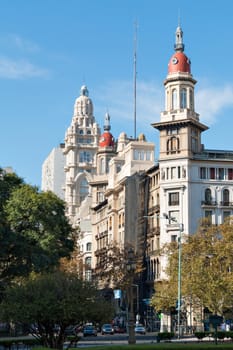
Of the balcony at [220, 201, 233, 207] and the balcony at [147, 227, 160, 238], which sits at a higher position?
the balcony at [220, 201, 233, 207]

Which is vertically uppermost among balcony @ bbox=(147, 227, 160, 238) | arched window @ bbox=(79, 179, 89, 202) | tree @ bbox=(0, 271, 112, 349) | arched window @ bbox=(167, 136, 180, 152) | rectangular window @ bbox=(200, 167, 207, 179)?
arched window @ bbox=(79, 179, 89, 202)

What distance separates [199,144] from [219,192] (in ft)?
25.7

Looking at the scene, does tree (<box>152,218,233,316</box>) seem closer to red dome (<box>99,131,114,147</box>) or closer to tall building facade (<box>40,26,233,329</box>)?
tall building facade (<box>40,26,233,329</box>)

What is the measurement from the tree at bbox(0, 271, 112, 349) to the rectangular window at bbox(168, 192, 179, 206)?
61187 mm

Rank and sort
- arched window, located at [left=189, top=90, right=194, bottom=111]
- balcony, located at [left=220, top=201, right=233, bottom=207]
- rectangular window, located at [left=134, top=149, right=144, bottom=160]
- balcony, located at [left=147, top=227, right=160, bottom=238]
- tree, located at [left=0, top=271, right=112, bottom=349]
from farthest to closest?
1. rectangular window, located at [left=134, top=149, right=144, bottom=160]
2. arched window, located at [left=189, top=90, right=194, bottom=111]
3. balcony, located at [left=147, top=227, right=160, bottom=238]
4. balcony, located at [left=220, top=201, right=233, bottom=207]
5. tree, located at [left=0, top=271, right=112, bottom=349]

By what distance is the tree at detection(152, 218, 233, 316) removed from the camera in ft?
244

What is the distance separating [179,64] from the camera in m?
105

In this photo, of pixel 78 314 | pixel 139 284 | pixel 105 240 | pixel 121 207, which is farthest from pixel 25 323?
pixel 105 240

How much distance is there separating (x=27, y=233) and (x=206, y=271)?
723 inches

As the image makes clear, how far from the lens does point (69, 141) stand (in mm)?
198625

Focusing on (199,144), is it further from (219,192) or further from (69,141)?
(69,141)

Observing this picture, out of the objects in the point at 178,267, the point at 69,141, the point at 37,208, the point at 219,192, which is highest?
the point at 69,141

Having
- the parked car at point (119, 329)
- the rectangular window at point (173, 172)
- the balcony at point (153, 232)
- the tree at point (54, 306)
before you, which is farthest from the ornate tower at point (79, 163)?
the tree at point (54, 306)

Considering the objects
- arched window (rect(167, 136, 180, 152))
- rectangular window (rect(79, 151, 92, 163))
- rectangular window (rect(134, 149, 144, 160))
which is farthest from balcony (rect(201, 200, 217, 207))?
rectangular window (rect(79, 151, 92, 163))
